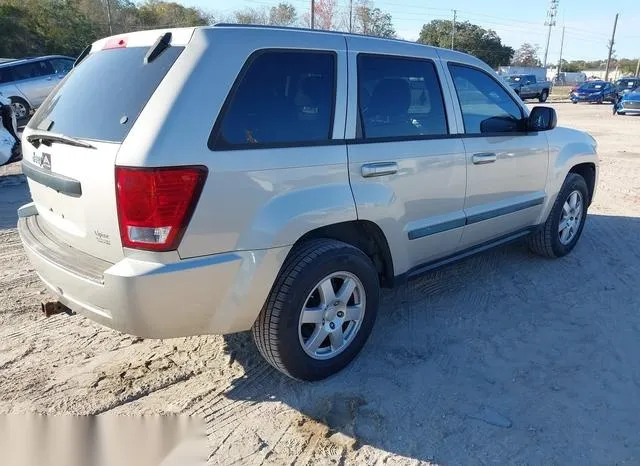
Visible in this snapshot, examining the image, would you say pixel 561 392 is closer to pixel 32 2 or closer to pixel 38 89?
pixel 38 89

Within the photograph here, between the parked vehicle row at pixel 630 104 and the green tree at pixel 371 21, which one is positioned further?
the green tree at pixel 371 21

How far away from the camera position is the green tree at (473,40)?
6253 centimetres

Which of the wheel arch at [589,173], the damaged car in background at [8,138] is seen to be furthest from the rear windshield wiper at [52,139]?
the damaged car in background at [8,138]

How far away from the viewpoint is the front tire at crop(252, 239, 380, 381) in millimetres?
2781

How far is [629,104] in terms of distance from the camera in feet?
74.7

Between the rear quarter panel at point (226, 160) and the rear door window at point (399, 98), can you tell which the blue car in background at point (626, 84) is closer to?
the rear door window at point (399, 98)

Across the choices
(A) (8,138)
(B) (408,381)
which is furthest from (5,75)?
(B) (408,381)

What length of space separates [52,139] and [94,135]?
382mm

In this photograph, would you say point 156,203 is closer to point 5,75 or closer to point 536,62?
point 5,75

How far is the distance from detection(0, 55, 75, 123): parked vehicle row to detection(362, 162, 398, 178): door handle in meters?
14.1

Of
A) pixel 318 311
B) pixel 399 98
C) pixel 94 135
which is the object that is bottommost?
pixel 318 311

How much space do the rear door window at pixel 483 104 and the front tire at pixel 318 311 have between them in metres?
1.50

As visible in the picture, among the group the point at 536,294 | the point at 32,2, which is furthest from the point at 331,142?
the point at 32,2

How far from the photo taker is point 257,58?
8.69 ft
